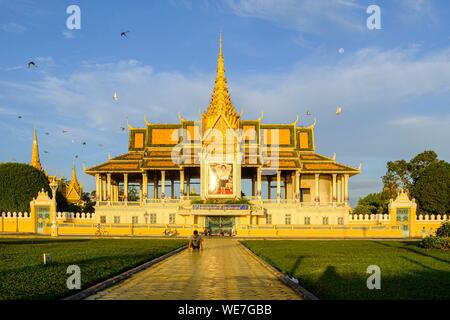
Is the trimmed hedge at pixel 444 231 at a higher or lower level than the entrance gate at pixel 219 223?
higher

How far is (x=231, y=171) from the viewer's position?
65125mm

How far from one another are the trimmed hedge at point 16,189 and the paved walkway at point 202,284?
5405 cm

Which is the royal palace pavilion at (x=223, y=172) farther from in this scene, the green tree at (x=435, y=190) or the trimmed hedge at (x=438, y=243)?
the trimmed hedge at (x=438, y=243)

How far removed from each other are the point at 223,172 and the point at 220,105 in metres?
10.3

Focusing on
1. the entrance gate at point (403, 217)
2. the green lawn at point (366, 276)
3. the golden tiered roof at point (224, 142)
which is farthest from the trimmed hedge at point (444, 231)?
the golden tiered roof at point (224, 142)

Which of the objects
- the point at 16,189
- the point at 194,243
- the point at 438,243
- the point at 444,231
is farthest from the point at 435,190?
the point at 16,189

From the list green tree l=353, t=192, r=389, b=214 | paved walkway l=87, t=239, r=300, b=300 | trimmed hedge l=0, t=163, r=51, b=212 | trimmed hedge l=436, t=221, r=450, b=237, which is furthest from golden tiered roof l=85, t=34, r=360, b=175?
paved walkway l=87, t=239, r=300, b=300

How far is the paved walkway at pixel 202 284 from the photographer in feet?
45.8

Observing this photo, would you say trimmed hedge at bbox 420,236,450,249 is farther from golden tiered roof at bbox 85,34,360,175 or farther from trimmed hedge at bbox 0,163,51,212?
trimmed hedge at bbox 0,163,51,212

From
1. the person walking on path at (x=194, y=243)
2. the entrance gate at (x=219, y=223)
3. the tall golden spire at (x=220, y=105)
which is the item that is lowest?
the entrance gate at (x=219, y=223)

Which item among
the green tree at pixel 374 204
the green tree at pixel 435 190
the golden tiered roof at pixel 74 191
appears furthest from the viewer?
the golden tiered roof at pixel 74 191

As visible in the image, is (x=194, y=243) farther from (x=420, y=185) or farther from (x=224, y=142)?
(x=420, y=185)

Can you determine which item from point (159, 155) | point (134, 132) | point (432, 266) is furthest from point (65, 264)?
point (134, 132)
